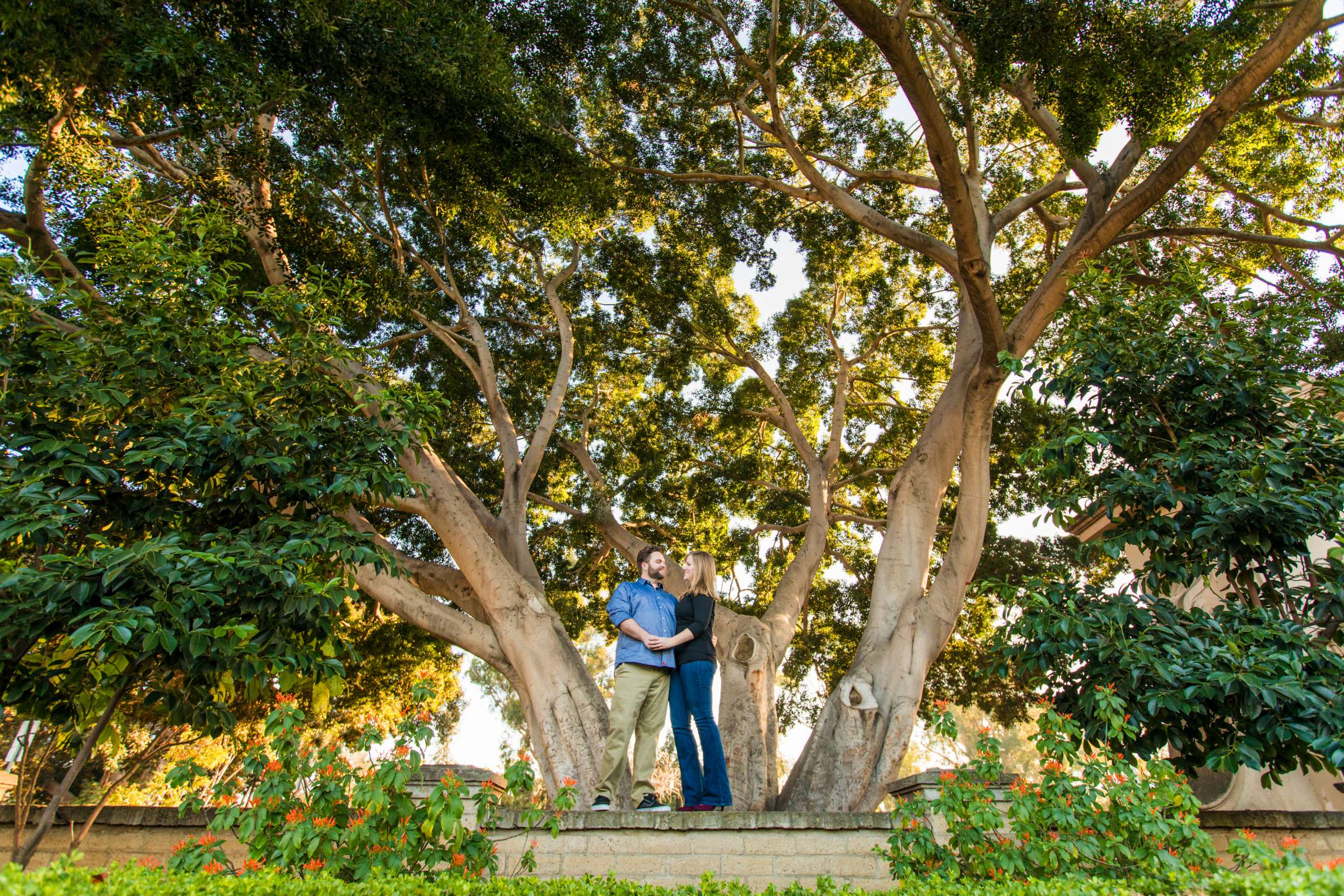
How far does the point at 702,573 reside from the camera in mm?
5430

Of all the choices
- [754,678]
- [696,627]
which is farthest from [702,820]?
[754,678]

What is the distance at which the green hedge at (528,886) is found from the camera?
2459 millimetres

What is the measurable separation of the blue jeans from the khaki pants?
0.16m

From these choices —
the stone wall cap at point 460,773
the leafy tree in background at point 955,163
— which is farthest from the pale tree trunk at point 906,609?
the stone wall cap at point 460,773

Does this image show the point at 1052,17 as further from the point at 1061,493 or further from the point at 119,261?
the point at 119,261

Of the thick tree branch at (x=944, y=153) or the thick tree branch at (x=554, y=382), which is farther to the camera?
the thick tree branch at (x=554, y=382)

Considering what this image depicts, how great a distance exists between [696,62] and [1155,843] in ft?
28.3

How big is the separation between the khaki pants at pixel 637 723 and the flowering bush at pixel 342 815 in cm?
134

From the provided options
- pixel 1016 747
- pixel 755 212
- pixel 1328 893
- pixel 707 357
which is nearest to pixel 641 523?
pixel 707 357

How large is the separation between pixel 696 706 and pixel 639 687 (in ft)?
1.25

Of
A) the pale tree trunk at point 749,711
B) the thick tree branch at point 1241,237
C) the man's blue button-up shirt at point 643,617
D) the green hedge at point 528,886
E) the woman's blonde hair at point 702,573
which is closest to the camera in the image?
the green hedge at point 528,886

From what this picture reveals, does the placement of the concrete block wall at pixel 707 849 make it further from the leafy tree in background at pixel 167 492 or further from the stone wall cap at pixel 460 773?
the leafy tree in background at pixel 167 492

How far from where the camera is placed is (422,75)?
5906 millimetres

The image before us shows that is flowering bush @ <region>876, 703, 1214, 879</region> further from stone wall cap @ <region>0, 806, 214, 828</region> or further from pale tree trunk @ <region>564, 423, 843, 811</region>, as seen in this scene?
stone wall cap @ <region>0, 806, 214, 828</region>
